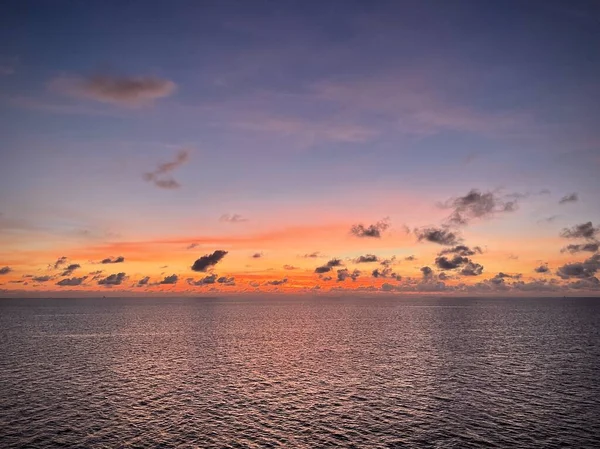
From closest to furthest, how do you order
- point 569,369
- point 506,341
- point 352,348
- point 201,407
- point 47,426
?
1. point 47,426
2. point 201,407
3. point 569,369
4. point 352,348
5. point 506,341

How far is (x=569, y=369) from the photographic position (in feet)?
316

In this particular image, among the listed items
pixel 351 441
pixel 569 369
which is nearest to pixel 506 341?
pixel 569 369

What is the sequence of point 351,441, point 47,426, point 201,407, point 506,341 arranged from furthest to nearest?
1. point 506,341
2. point 201,407
3. point 47,426
4. point 351,441

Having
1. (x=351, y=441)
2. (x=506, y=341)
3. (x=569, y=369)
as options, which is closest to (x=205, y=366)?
(x=351, y=441)

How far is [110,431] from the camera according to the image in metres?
55.3

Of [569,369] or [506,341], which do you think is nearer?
[569,369]

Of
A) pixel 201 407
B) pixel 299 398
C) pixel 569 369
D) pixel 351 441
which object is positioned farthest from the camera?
pixel 569 369

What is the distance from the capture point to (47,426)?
5688 cm

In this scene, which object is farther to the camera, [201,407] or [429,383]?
[429,383]

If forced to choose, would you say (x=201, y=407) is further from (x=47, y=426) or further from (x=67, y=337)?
(x=67, y=337)

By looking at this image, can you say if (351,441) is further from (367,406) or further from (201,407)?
(201,407)

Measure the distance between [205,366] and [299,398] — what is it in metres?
35.6

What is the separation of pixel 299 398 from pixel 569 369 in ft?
217

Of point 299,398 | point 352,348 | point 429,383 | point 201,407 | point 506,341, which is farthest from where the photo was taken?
point 506,341
